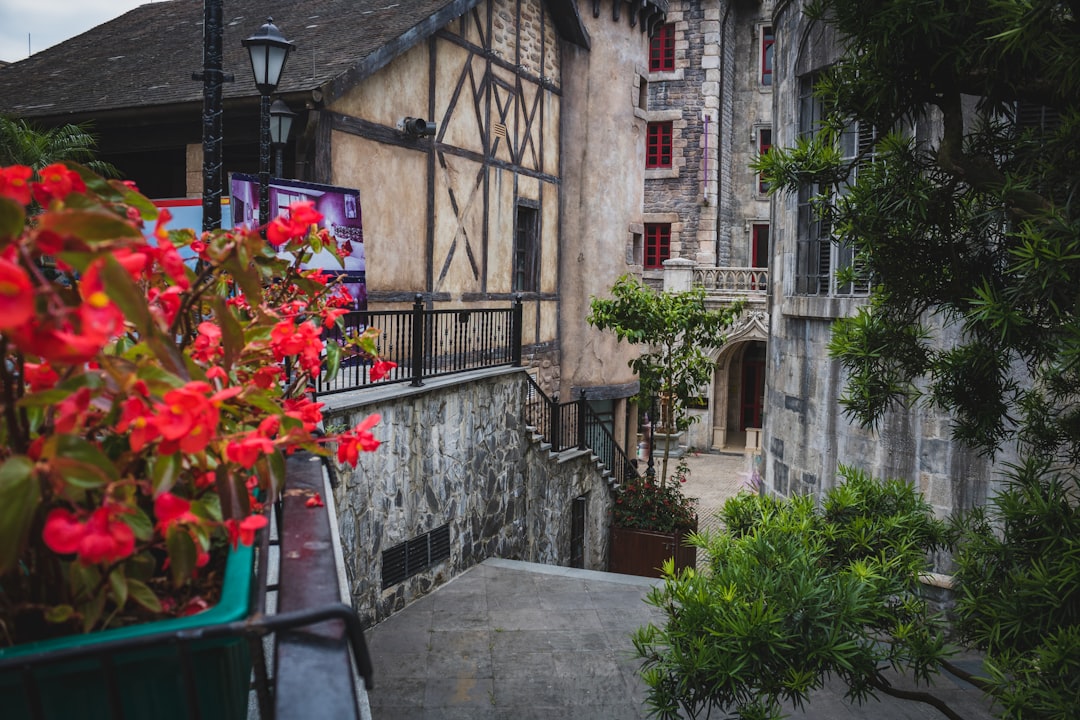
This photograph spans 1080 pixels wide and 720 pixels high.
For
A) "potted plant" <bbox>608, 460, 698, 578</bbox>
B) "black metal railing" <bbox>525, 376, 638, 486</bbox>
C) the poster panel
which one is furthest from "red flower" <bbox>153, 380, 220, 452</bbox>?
"potted plant" <bbox>608, 460, 698, 578</bbox>

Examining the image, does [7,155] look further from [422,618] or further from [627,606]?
[627,606]

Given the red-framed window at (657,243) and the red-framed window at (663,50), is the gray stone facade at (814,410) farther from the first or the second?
the red-framed window at (663,50)

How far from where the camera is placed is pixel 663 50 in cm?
2906

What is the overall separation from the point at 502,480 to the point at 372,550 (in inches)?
124

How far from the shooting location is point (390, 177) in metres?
11.9

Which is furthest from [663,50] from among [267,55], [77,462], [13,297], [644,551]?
[13,297]

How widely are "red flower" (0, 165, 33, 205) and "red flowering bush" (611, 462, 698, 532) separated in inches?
546

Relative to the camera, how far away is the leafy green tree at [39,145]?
10.9 metres

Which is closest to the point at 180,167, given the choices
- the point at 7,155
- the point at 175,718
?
the point at 7,155

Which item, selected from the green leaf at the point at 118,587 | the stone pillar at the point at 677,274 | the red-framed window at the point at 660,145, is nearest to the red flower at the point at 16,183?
the green leaf at the point at 118,587

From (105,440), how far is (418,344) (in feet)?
27.2

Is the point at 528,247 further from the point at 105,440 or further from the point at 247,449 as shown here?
the point at 247,449

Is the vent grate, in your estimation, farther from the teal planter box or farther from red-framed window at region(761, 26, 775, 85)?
red-framed window at region(761, 26, 775, 85)

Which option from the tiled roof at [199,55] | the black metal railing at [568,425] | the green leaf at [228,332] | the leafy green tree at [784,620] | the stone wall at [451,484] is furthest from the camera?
the black metal railing at [568,425]
